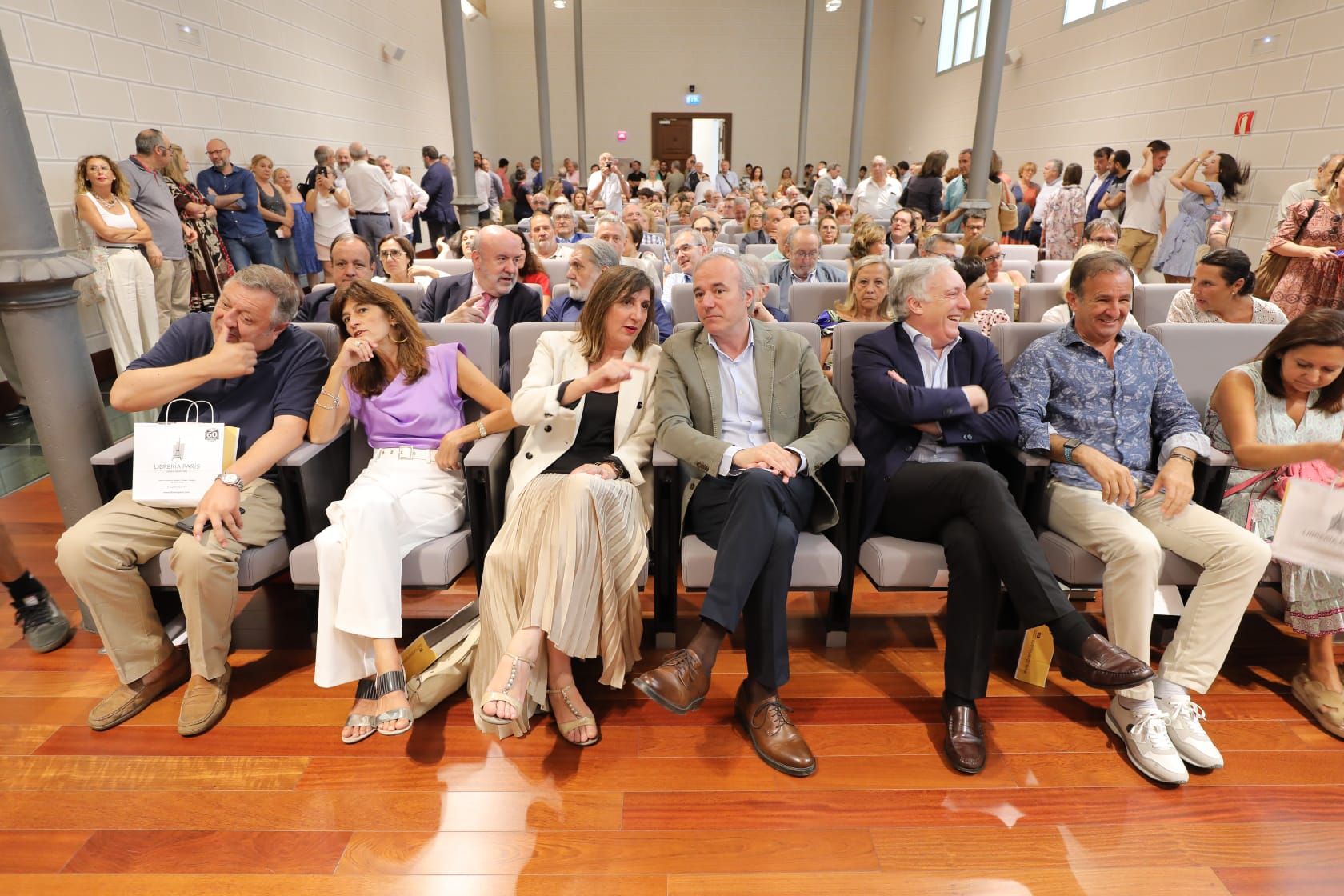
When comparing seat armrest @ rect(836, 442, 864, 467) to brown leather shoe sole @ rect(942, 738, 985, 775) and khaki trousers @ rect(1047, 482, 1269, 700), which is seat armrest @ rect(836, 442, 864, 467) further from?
brown leather shoe sole @ rect(942, 738, 985, 775)

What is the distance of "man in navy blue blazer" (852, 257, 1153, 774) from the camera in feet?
5.97

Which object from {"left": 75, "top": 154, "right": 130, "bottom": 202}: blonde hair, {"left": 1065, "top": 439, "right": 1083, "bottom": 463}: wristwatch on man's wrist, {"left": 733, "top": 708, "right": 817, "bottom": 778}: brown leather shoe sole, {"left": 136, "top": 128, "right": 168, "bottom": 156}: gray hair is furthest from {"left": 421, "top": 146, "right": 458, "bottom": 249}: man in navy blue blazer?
{"left": 733, "top": 708, "right": 817, "bottom": 778}: brown leather shoe sole

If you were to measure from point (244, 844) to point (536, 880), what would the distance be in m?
0.65

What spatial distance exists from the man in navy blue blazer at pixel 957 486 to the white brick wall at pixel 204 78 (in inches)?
117

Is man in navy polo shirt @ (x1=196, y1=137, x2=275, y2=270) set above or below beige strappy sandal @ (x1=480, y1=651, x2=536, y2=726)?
above

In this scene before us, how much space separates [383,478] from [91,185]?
402 centimetres

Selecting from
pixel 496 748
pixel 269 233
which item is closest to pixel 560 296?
pixel 496 748

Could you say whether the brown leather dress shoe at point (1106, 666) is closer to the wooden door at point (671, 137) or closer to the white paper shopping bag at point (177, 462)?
the white paper shopping bag at point (177, 462)

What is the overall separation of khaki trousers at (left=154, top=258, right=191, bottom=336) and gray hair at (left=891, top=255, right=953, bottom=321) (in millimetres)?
4962

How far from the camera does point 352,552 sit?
189cm

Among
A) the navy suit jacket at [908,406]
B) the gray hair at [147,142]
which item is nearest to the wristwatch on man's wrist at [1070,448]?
the navy suit jacket at [908,406]

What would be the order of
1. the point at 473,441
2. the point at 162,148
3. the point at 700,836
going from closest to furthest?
Answer: the point at 700,836 → the point at 473,441 → the point at 162,148

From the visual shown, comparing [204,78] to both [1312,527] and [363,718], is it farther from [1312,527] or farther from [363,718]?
[1312,527]

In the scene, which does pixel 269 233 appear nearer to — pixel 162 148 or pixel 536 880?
pixel 162 148
